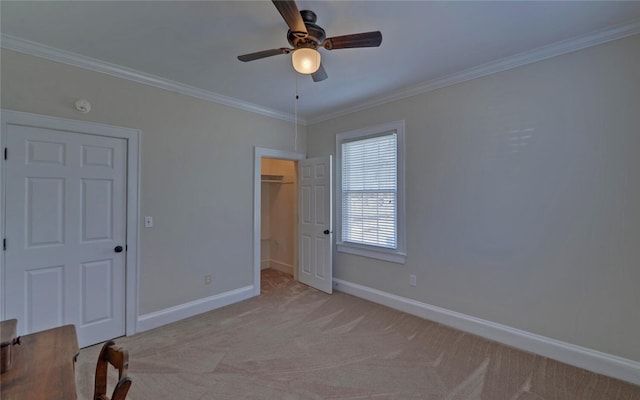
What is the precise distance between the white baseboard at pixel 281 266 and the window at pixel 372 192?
141 centimetres

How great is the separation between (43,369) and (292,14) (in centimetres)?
201

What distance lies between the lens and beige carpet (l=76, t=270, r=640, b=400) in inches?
81.8

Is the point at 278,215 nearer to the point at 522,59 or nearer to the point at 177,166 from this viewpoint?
the point at 177,166

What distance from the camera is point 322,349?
2.65 m

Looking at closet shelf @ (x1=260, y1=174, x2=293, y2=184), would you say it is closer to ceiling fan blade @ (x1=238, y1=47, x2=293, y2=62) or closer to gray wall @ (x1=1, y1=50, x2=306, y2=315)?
gray wall @ (x1=1, y1=50, x2=306, y2=315)

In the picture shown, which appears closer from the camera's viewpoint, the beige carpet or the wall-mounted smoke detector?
the beige carpet

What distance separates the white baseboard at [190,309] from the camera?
304 cm

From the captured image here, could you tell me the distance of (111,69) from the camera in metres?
2.78

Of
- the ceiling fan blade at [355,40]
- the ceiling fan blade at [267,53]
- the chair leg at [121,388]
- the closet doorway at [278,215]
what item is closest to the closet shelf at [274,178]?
the closet doorway at [278,215]

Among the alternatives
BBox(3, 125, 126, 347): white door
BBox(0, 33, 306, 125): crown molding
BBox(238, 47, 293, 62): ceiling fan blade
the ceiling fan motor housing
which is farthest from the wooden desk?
BBox(0, 33, 306, 125): crown molding

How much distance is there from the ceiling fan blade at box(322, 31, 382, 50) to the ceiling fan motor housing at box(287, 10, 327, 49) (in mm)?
110

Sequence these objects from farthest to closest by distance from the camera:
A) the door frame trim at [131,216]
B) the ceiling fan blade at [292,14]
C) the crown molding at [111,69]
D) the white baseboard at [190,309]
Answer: the white baseboard at [190,309] → the door frame trim at [131,216] → the crown molding at [111,69] → the ceiling fan blade at [292,14]

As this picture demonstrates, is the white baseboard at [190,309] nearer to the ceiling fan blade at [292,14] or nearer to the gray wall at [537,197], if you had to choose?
the gray wall at [537,197]

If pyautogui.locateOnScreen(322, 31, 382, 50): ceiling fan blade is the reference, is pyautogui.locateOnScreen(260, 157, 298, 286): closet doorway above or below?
below
